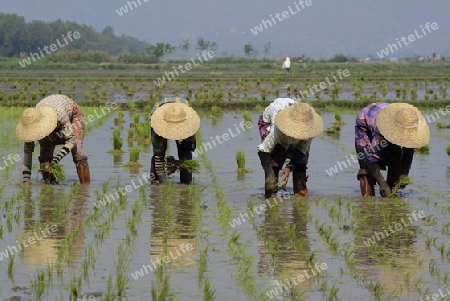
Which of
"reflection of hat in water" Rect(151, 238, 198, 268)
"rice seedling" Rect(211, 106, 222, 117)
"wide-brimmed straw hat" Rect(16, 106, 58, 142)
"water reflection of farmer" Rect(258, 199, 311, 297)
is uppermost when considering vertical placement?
"wide-brimmed straw hat" Rect(16, 106, 58, 142)

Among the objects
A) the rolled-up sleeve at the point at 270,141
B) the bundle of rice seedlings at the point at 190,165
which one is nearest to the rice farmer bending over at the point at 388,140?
the rolled-up sleeve at the point at 270,141

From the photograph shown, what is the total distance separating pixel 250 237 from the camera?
19.9 ft

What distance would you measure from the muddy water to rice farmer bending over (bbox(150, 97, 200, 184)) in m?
0.29

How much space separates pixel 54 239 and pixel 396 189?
3303mm

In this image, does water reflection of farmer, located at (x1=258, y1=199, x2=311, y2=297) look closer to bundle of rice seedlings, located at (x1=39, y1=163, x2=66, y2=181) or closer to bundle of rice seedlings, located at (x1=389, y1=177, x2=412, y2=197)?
bundle of rice seedlings, located at (x1=389, y1=177, x2=412, y2=197)

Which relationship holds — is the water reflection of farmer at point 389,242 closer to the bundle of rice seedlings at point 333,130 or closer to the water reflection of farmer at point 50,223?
the water reflection of farmer at point 50,223

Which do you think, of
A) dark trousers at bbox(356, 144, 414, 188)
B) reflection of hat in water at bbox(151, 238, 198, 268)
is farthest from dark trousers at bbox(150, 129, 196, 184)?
reflection of hat in water at bbox(151, 238, 198, 268)

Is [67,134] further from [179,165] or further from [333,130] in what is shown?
[333,130]

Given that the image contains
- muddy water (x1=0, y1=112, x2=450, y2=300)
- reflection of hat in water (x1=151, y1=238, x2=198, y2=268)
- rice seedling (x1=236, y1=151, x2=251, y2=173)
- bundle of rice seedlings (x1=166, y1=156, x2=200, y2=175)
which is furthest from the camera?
rice seedling (x1=236, y1=151, x2=251, y2=173)

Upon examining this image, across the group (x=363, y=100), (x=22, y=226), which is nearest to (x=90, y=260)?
(x=22, y=226)

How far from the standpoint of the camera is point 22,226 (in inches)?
250

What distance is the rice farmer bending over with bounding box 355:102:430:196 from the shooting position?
740 centimetres

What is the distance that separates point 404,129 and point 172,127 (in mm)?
2055

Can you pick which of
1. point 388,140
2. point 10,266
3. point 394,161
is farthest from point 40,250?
point 394,161
